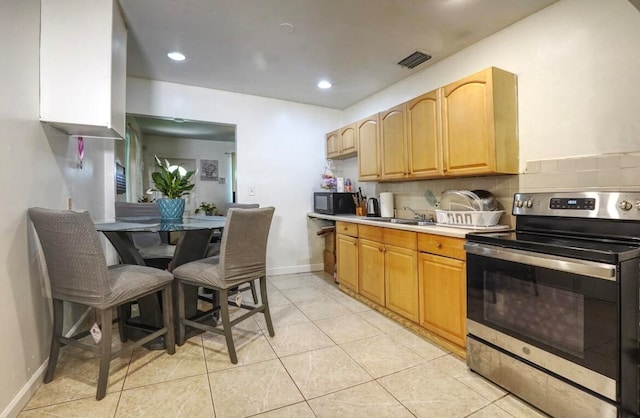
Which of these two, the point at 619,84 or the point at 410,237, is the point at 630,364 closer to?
the point at 410,237

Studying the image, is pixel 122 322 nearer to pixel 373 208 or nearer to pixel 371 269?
pixel 371 269

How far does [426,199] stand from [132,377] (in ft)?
8.99

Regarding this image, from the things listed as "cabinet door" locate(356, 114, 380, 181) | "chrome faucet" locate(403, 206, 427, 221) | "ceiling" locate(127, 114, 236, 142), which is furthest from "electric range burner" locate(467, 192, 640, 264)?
"ceiling" locate(127, 114, 236, 142)

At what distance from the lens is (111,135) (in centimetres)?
221

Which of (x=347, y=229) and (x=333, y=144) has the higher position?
(x=333, y=144)

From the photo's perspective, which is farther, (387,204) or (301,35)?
(387,204)

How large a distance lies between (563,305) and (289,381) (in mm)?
1453

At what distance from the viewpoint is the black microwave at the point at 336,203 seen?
12.2 feet

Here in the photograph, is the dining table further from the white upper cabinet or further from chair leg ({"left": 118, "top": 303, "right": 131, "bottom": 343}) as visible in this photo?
the white upper cabinet

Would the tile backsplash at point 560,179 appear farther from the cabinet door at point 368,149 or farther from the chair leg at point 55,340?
the chair leg at point 55,340

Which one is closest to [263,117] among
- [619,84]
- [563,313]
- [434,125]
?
[434,125]

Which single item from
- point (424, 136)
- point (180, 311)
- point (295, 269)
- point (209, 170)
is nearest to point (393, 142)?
point (424, 136)

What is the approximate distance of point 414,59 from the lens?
286cm

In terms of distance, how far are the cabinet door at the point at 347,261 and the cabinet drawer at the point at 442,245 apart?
966 millimetres
